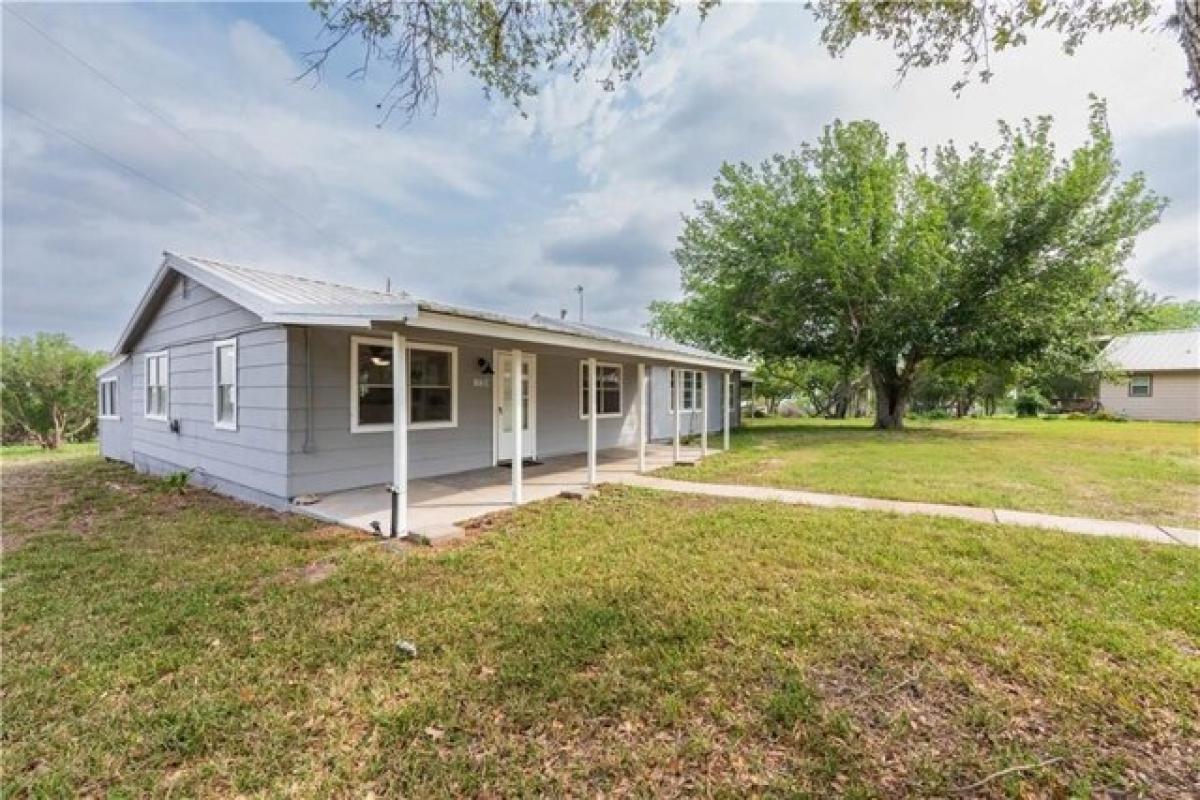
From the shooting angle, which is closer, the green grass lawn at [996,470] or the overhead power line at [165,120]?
the green grass lawn at [996,470]

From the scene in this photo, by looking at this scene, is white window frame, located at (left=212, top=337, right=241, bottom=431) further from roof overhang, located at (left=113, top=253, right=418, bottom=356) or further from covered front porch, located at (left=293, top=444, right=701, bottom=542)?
covered front porch, located at (left=293, top=444, right=701, bottom=542)

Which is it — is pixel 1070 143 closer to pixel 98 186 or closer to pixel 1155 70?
pixel 1155 70

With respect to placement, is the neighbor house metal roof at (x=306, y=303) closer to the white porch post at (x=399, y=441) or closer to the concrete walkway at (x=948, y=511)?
the white porch post at (x=399, y=441)

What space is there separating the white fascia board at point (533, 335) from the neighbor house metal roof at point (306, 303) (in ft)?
0.06

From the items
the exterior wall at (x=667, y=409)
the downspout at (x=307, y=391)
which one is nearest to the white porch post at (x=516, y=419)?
the downspout at (x=307, y=391)

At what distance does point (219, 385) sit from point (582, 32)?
690 centimetres

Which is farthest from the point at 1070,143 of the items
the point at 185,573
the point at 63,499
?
the point at 63,499

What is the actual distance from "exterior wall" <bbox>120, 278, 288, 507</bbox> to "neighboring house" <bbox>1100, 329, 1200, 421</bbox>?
29.0m

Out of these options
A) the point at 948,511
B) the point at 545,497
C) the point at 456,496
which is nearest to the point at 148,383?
the point at 456,496

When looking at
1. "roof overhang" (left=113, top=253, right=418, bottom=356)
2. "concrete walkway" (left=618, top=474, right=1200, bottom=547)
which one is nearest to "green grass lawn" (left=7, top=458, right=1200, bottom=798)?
"concrete walkway" (left=618, top=474, right=1200, bottom=547)

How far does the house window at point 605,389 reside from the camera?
440 inches

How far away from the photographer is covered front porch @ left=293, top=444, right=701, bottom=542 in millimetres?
5609

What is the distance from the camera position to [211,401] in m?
7.67

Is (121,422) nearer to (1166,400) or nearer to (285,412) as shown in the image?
(285,412)
